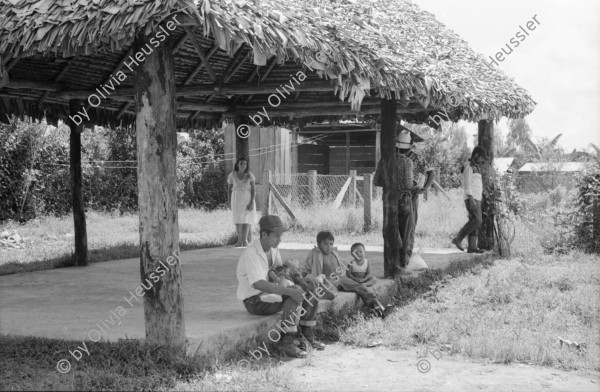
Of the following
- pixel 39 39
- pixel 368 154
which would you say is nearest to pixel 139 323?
pixel 39 39

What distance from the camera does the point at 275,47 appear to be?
6.01 meters

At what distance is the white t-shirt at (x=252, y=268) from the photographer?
6.50 metres

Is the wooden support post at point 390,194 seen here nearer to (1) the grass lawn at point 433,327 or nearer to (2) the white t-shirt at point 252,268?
(1) the grass lawn at point 433,327

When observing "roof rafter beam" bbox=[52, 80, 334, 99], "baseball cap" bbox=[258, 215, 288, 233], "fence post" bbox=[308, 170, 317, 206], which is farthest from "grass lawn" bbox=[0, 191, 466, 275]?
"baseball cap" bbox=[258, 215, 288, 233]

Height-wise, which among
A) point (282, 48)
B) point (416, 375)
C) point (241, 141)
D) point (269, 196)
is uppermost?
point (282, 48)

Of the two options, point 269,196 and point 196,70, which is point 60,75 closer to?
point 196,70

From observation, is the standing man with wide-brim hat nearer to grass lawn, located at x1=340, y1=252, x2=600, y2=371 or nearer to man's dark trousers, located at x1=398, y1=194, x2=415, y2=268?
man's dark trousers, located at x1=398, y1=194, x2=415, y2=268

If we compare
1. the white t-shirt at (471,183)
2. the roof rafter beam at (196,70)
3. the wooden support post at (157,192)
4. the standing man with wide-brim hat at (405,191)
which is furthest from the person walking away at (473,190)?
the wooden support post at (157,192)

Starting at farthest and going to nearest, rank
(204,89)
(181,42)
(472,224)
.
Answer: (472,224) → (204,89) → (181,42)

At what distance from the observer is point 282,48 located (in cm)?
610

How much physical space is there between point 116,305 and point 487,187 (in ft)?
24.6

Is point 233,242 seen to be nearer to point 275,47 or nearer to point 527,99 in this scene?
point 527,99

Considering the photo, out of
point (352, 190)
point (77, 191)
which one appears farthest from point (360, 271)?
point (352, 190)

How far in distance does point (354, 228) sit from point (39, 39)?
11.7 meters
